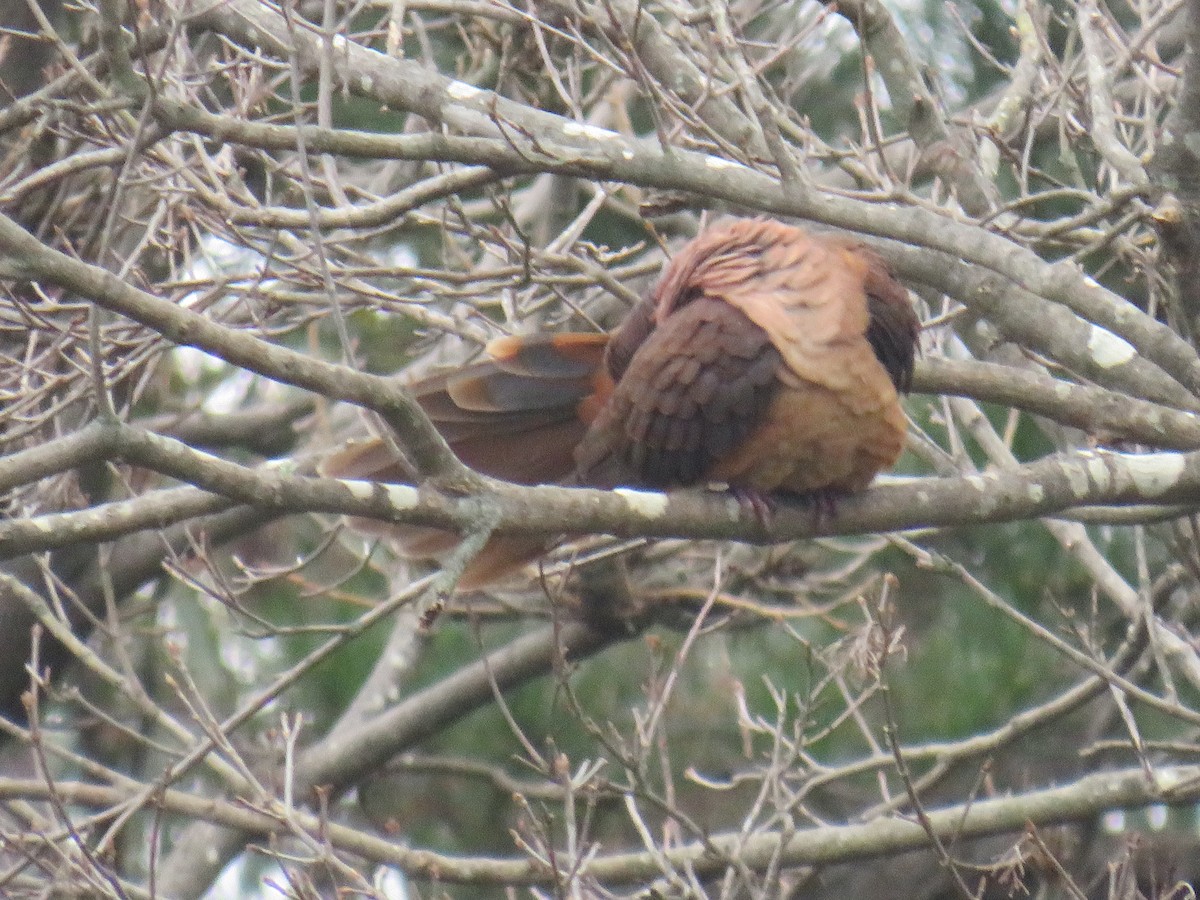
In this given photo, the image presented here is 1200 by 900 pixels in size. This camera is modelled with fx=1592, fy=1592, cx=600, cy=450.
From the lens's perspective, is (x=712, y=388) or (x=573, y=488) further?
(x=712, y=388)

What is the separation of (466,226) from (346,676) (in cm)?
312

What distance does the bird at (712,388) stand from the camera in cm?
339

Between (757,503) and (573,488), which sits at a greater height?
(573,488)

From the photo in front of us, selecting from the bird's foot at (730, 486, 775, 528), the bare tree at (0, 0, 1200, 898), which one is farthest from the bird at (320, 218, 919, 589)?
the bare tree at (0, 0, 1200, 898)

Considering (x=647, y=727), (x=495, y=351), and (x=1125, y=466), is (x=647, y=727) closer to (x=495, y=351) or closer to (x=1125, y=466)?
(x=495, y=351)

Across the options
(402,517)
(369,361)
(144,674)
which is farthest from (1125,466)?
(144,674)

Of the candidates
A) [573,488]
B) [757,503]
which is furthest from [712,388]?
[573,488]

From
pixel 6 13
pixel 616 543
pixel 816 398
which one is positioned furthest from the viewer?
pixel 6 13

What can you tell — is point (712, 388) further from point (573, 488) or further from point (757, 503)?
point (573, 488)

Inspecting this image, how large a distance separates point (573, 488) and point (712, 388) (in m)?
0.63

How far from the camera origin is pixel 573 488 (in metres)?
2.86

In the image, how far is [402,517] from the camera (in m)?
2.51

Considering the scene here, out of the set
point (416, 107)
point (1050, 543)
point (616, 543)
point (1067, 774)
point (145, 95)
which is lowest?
point (1067, 774)

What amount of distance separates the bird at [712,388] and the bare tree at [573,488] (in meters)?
0.12
